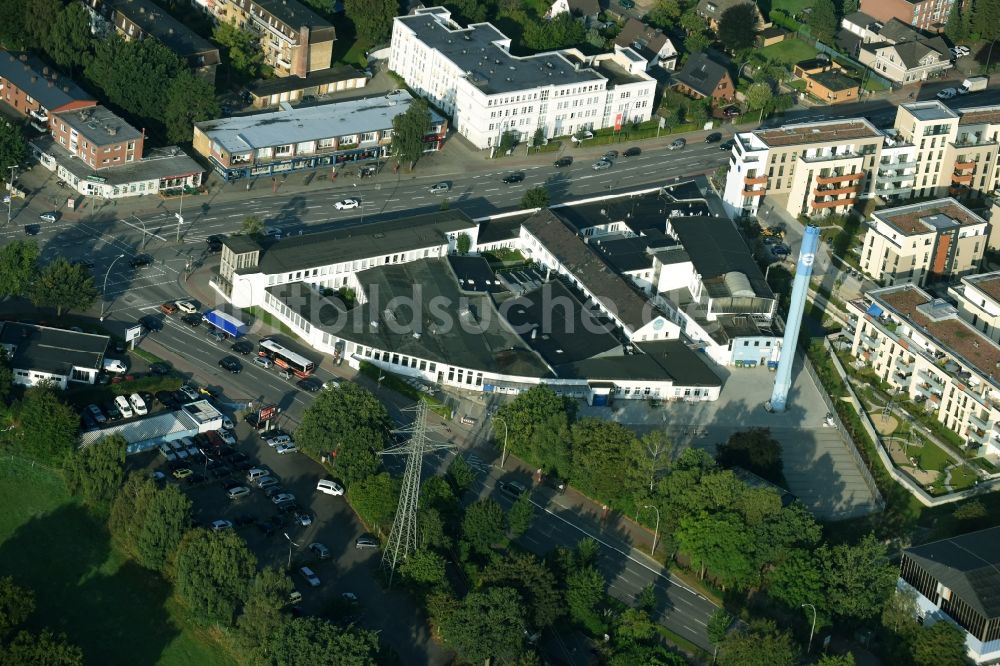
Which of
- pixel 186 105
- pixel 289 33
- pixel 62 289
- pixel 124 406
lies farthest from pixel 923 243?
pixel 62 289

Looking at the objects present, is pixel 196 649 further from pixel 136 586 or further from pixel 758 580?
pixel 758 580

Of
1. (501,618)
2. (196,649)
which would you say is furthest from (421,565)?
(196,649)

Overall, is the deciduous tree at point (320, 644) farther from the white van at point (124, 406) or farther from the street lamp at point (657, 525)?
the white van at point (124, 406)

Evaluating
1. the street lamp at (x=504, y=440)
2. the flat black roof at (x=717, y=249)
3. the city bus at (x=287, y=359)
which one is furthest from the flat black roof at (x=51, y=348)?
the flat black roof at (x=717, y=249)

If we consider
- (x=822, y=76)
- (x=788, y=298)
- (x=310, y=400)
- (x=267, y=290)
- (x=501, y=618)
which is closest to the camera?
(x=501, y=618)

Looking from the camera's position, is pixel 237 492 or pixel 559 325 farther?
pixel 559 325

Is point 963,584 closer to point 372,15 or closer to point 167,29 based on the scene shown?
point 372,15
